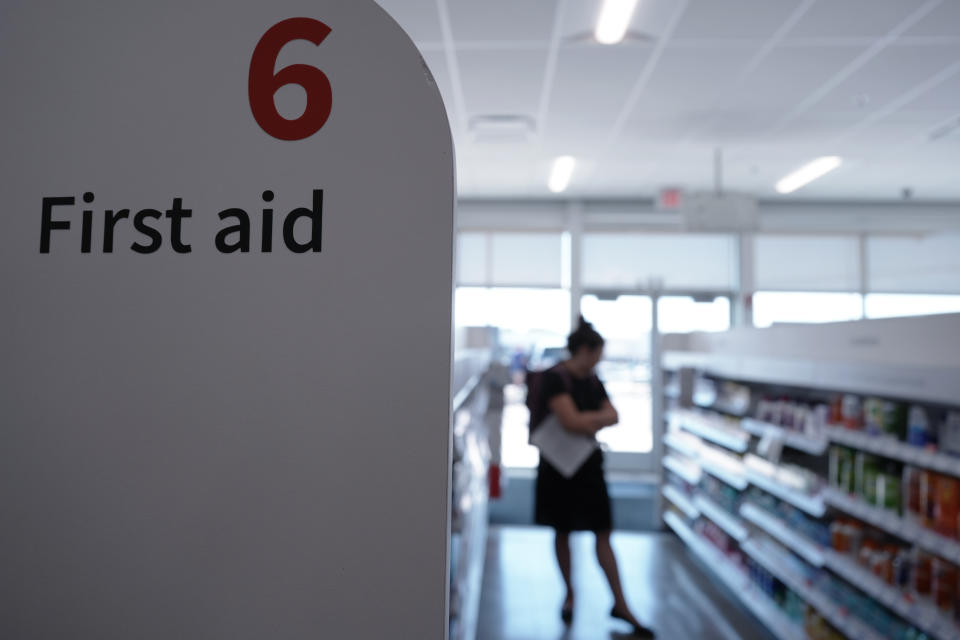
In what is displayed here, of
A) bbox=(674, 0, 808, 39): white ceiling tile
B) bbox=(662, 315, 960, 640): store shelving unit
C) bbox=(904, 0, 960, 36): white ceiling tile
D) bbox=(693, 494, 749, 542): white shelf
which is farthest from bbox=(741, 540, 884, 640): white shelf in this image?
bbox=(904, 0, 960, 36): white ceiling tile

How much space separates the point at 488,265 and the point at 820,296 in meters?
4.96

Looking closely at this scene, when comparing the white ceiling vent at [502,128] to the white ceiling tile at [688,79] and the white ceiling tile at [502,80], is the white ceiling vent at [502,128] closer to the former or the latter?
the white ceiling tile at [502,80]

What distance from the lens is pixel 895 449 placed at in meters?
2.53

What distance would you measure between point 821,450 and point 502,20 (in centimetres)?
320

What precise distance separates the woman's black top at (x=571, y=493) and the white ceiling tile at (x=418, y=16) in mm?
2232

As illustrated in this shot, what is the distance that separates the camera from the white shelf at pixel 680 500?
4.97 metres

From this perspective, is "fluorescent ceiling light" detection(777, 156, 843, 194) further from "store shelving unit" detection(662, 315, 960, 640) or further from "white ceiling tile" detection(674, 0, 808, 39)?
"white ceiling tile" detection(674, 0, 808, 39)

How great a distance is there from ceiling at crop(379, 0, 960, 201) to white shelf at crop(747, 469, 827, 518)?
9.53 feet

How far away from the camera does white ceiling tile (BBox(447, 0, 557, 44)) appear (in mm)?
3482

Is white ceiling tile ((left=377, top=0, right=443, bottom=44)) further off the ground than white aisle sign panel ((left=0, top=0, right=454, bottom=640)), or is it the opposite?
white ceiling tile ((left=377, top=0, right=443, bottom=44))

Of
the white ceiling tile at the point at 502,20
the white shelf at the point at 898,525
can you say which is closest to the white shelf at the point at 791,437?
the white shelf at the point at 898,525

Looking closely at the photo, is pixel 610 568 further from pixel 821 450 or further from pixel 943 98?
pixel 943 98

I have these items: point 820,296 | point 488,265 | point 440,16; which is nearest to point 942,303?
point 820,296

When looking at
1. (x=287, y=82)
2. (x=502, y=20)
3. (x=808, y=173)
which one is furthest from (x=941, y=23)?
(x=287, y=82)
